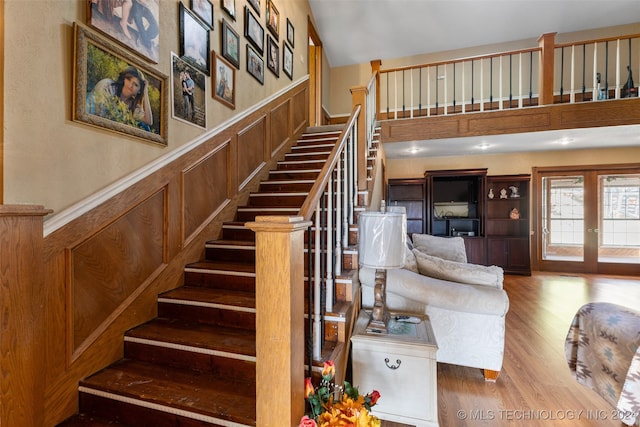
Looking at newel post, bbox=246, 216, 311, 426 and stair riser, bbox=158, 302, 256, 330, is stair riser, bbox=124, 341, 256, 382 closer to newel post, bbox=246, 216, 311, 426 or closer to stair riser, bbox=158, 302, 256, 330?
stair riser, bbox=158, 302, 256, 330

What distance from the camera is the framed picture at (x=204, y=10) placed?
2.37 m

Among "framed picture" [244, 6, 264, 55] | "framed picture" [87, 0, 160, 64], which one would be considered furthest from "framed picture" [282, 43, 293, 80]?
"framed picture" [87, 0, 160, 64]

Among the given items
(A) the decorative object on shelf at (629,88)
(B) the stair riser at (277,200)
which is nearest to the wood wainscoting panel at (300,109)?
(B) the stair riser at (277,200)

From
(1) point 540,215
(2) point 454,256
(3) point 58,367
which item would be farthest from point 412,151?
(3) point 58,367

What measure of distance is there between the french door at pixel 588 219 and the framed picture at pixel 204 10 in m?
6.31

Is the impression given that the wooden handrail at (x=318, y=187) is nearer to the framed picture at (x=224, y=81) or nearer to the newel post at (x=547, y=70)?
the framed picture at (x=224, y=81)

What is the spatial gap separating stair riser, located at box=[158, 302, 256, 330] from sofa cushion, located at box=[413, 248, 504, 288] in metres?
1.59

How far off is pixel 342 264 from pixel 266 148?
2044mm

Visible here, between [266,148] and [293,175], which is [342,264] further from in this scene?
[266,148]

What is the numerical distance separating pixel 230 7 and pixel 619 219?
7.37m

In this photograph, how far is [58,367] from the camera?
140 cm

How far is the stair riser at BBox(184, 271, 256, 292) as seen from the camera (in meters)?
2.09

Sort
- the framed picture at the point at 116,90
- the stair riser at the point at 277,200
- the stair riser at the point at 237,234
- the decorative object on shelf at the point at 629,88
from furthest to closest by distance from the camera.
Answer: the decorative object on shelf at the point at 629,88, the stair riser at the point at 277,200, the stair riser at the point at 237,234, the framed picture at the point at 116,90

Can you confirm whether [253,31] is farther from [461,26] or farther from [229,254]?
[461,26]
